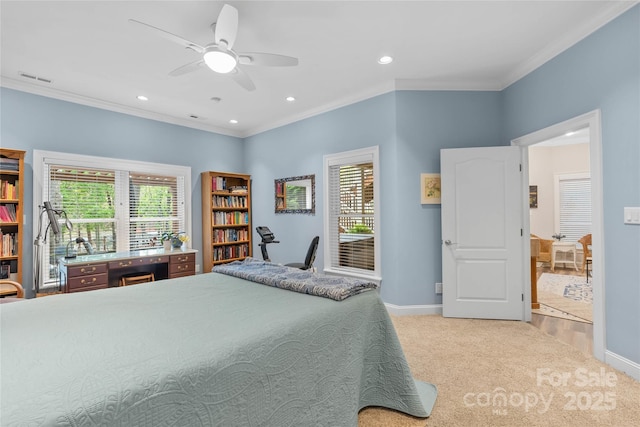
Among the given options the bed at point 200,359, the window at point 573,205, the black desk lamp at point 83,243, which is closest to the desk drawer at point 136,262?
the black desk lamp at point 83,243

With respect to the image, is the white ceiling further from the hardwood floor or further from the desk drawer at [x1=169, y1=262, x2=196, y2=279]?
the hardwood floor

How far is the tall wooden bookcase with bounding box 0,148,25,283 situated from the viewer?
321cm

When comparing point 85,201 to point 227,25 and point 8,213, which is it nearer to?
point 8,213

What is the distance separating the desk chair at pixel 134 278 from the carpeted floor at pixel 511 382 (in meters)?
3.42

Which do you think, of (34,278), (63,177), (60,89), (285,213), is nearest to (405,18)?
(285,213)

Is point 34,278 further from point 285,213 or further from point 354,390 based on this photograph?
point 354,390

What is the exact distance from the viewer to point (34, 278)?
354 cm

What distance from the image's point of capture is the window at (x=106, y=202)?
372cm

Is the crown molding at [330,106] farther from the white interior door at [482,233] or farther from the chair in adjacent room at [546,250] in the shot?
the chair in adjacent room at [546,250]

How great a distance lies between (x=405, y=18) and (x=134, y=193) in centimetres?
415

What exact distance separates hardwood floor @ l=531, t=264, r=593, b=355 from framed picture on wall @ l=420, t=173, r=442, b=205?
5.69ft

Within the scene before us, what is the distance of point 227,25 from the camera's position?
6.81 ft

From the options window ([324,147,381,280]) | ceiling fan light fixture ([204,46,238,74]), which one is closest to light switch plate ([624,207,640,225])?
window ([324,147,381,280])

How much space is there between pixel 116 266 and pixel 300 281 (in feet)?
9.99
